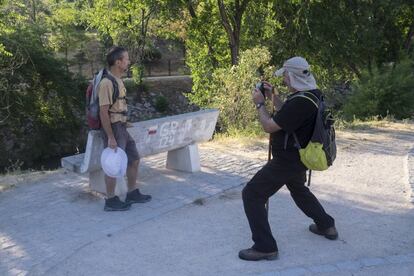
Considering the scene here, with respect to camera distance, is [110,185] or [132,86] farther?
[132,86]

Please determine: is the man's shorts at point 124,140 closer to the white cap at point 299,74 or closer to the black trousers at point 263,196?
the black trousers at point 263,196

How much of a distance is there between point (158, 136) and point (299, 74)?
2774 mm

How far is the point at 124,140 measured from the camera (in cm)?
565

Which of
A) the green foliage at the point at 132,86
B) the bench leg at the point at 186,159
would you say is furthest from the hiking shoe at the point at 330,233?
the green foliage at the point at 132,86

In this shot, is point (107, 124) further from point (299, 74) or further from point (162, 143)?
point (299, 74)

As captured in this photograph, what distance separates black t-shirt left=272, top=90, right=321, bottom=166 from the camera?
13.5ft

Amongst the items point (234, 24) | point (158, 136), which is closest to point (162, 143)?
point (158, 136)

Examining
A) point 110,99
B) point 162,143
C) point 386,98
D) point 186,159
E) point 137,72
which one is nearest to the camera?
point 110,99

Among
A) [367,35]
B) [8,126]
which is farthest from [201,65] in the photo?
[8,126]

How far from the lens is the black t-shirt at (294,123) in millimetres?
4109

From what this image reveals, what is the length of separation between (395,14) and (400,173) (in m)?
17.1

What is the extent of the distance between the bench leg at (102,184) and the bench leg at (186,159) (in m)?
1.21

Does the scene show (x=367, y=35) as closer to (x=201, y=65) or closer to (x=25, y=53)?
(x=201, y=65)

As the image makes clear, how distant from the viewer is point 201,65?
76.4 ft
